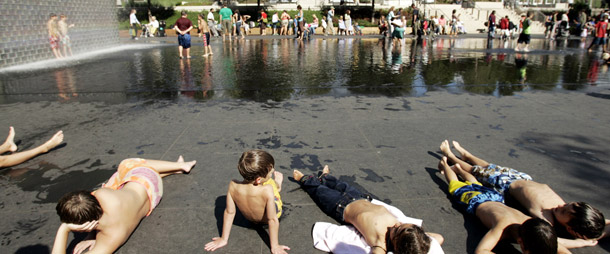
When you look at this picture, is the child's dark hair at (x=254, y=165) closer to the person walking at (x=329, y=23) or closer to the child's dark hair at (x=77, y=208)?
the child's dark hair at (x=77, y=208)

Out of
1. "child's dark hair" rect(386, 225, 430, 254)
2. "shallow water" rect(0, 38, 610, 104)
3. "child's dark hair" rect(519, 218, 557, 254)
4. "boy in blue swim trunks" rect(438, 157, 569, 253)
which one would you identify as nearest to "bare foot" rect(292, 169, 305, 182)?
"boy in blue swim trunks" rect(438, 157, 569, 253)

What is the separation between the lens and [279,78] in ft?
29.6

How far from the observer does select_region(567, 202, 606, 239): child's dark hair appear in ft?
8.58

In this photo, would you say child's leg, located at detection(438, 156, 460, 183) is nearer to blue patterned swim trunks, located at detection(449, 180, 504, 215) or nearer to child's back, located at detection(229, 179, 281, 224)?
blue patterned swim trunks, located at detection(449, 180, 504, 215)

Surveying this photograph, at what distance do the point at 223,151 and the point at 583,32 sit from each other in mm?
32281

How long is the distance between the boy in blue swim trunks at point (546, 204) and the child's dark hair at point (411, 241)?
1205mm

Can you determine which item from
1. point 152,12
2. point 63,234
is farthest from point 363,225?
point 152,12

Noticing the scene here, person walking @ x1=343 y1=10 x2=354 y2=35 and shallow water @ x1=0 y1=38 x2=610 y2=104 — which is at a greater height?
person walking @ x1=343 y1=10 x2=354 y2=35

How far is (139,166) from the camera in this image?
3.44 meters

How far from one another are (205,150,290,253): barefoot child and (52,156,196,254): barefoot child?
63cm

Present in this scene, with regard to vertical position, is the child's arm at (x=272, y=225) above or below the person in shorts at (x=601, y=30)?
below

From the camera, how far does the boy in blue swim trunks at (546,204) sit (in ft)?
8.69

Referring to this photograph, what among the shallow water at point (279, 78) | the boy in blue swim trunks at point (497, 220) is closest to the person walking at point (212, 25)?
the shallow water at point (279, 78)

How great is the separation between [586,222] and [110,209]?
3311 mm
